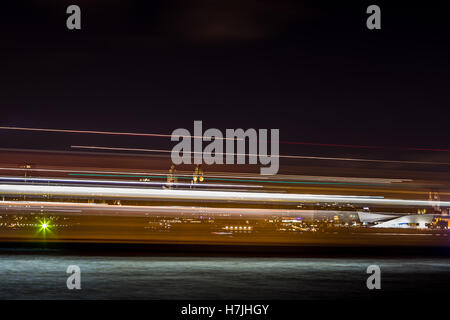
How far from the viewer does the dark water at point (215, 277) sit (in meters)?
8.32

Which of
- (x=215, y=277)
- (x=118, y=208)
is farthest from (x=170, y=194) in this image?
(x=215, y=277)

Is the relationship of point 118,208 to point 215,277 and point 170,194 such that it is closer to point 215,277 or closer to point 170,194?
point 170,194

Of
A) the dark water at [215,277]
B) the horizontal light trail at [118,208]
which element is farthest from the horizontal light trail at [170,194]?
the dark water at [215,277]

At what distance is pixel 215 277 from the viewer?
10234 mm

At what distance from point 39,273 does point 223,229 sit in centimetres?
845

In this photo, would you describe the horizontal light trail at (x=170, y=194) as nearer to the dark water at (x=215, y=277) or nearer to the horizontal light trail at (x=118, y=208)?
the horizontal light trail at (x=118, y=208)

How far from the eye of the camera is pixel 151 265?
11930 millimetres

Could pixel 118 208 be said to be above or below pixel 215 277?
above

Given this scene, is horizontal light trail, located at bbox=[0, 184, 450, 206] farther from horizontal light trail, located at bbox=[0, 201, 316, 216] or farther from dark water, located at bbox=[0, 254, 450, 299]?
dark water, located at bbox=[0, 254, 450, 299]

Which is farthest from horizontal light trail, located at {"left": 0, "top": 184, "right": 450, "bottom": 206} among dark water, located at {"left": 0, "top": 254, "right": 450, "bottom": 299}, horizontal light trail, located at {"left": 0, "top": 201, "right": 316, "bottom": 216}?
dark water, located at {"left": 0, "top": 254, "right": 450, "bottom": 299}

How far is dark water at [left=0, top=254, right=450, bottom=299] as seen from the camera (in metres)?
8.32

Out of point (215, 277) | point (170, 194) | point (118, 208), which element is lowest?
point (215, 277)

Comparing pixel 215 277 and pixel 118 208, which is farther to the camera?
pixel 118 208
